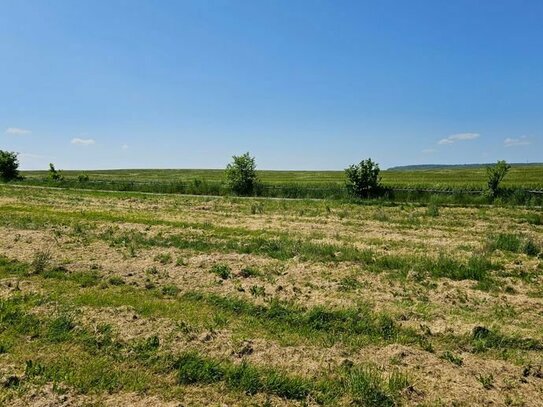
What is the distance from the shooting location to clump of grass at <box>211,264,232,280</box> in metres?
13.0

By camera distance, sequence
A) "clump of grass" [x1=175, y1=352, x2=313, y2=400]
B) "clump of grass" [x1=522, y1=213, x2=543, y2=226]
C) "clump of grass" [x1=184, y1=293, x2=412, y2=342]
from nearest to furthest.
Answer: "clump of grass" [x1=175, y1=352, x2=313, y2=400], "clump of grass" [x1=184, y1=293, x2=412, y2=342], "clump of grass" [x1=522, y1=213, x2=543, y2=226]

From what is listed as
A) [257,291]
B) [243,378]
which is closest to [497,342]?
[243,378]

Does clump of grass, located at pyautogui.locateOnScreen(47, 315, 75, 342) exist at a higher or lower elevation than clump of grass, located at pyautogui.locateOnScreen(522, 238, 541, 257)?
lower

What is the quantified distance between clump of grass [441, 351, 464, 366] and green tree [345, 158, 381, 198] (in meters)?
33.0

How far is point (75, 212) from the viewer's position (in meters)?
29.5

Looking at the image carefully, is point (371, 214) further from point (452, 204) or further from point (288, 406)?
point (288, 406)

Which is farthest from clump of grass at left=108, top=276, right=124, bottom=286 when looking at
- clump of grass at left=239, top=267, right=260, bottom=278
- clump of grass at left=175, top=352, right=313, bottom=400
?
clump of grass at left=175, top=352, right=313, bottom=400

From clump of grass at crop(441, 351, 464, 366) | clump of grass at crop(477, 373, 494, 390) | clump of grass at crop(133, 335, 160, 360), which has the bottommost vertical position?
clump of grass at crop(477, 373, 494, 390)

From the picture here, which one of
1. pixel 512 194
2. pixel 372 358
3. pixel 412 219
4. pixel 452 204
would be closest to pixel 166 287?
pixel 372 358

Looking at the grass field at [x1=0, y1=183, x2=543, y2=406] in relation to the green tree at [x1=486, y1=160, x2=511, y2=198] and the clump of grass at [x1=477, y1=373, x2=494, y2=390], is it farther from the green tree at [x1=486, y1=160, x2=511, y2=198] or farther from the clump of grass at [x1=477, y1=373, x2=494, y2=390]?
the green tree at [x1=486, y1=160, x2=511, y2=198]

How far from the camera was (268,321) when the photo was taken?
31.7 ft

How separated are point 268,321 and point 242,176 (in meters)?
38.0

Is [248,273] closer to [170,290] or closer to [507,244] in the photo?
[170,290]

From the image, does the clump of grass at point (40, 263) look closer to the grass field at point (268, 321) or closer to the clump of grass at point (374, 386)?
the grass field at point (268, 321)
